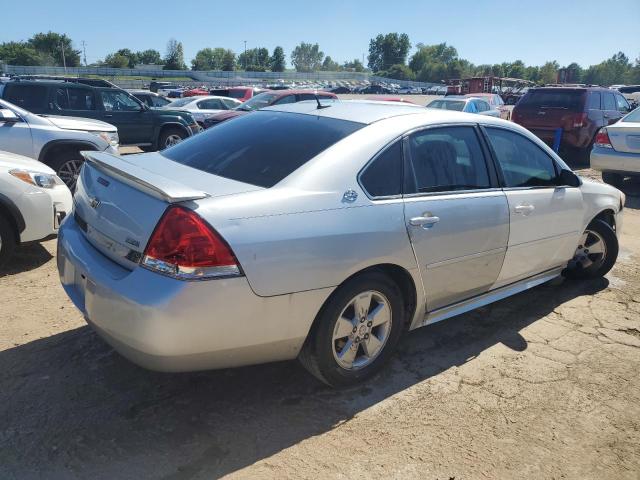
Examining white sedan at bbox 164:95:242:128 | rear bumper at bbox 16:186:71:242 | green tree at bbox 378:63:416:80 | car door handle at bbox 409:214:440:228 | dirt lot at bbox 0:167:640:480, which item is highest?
green tree at bbox 378:63:416:80

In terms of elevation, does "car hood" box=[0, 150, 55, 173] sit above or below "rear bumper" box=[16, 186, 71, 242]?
above

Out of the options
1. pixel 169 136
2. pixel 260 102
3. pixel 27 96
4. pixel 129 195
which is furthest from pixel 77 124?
pixel 260 102

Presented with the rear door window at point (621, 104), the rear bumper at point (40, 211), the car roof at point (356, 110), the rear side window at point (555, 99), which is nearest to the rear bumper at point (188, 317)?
the car roof at point (356, 110)

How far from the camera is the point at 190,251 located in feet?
7.74

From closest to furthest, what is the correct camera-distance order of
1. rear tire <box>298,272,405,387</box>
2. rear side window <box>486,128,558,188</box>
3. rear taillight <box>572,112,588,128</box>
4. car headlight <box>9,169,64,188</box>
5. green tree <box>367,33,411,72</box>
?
rear tire <box>298,272,405,387</box>
rear side window <box>486,128,558,188</box>
car headlight <box>9,169,64,188</box>
rear taillight <box>572,112,588,128</box>
green tree <box>367,33,411,72</box>

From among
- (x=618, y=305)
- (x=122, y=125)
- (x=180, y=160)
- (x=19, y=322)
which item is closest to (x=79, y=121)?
(x=122, y=125)

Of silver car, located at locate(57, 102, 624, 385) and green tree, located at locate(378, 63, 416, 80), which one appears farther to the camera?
green tree, located at locate(378, 63, 416, 80)

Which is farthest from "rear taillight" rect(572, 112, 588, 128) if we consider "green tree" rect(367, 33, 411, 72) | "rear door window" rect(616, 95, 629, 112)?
"green tree" rect(367, 33, 411, 72)

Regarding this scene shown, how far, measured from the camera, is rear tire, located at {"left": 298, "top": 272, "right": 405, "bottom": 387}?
9.18ft

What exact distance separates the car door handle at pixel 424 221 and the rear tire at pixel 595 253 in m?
2.35

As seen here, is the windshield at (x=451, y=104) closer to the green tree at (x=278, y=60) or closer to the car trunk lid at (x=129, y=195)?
the car trunk lid at (x=129, y=195)

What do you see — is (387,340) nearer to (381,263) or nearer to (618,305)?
(381,263)

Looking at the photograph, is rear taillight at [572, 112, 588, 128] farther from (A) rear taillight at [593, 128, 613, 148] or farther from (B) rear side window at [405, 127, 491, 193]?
(B) rear side window at [405, 127, 491, 193]

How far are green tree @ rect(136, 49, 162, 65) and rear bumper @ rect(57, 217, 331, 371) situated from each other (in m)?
152
